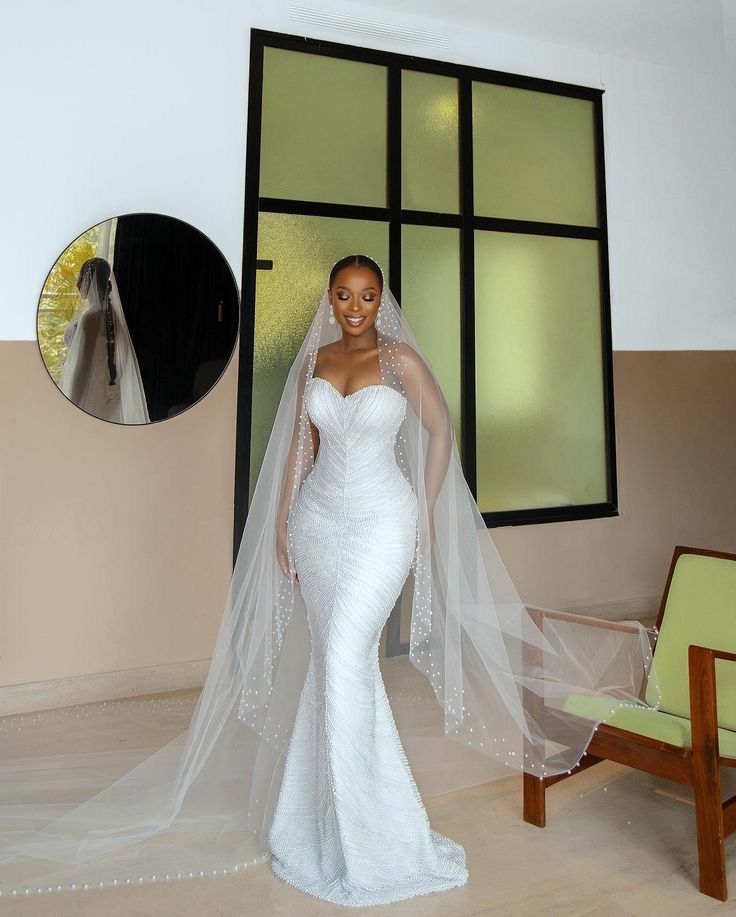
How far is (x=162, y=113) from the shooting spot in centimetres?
388

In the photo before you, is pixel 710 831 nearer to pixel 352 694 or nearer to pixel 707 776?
pixel 707 776

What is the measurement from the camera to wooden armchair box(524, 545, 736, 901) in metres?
2.06

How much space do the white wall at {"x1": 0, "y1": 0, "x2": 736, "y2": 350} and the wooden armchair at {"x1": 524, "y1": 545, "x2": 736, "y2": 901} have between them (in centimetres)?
282

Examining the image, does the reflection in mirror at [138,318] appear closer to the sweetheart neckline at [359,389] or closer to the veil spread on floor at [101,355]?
the veil spread on floor at [101,355]

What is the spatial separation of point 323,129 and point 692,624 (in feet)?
11.1

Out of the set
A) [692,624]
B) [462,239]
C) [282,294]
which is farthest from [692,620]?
[462,239]

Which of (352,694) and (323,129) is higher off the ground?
(323,129)

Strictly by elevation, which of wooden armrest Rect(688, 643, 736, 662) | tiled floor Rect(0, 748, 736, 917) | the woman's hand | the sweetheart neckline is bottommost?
tiled floor Rect(0, 748, 736, 917)

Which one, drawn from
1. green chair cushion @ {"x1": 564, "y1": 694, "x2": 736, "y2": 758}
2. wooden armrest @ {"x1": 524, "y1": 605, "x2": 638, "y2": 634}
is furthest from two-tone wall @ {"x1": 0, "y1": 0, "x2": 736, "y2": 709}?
green chair cushion @ {"x1": 564, "y1": 694, "x2": 736, "y2": 758}

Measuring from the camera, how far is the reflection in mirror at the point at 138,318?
3.60m

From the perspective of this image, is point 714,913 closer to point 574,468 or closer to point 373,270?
point 373,270

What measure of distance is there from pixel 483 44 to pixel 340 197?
1.52 m

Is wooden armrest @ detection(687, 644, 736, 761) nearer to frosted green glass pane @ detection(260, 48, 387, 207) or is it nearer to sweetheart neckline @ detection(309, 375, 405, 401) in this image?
sweetheart neckline @ detection(309, 375, 405, 401)

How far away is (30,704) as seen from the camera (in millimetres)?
3553
